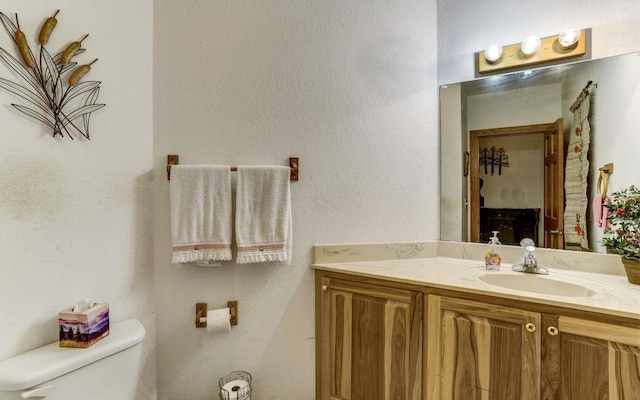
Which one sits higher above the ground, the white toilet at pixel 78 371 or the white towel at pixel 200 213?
the white towel at pixel 200 213

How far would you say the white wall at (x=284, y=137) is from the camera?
54.9 inches

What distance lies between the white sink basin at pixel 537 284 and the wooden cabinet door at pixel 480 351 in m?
0.28

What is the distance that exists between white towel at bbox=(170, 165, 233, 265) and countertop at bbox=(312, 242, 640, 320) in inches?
19.8

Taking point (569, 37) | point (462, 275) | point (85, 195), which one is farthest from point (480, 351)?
point (85, 195)

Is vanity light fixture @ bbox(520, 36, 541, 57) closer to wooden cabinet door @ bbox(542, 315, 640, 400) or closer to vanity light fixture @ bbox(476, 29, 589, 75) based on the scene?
vanity light fixture @ bbox(476, 29, 589, 75)

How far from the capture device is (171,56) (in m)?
1.38

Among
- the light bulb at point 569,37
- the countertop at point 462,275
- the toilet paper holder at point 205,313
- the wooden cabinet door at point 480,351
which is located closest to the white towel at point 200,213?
the toilet paper holder at point 205,313

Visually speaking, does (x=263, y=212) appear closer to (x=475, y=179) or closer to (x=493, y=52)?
(x=475, y=179)

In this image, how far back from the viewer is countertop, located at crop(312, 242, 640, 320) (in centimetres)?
100

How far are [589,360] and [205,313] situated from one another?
5.07ft

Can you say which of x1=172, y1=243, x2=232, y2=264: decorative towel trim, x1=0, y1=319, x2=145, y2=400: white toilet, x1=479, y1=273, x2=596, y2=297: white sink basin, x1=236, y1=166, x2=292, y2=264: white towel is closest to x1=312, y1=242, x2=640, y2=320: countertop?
x1=479, y1=273, x2=596, y2=297: white sink basin

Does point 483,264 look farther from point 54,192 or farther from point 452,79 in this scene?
point 54,192

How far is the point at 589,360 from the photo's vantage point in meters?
0.96

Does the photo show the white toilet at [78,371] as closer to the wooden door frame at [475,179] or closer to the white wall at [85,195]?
the white wall at [85,195]
